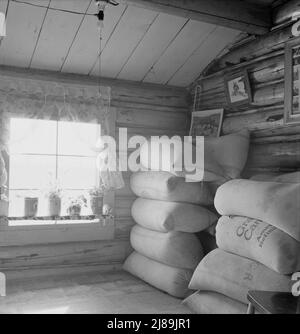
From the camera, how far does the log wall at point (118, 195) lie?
152 inches

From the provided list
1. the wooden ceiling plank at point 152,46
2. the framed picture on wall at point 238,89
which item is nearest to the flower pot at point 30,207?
the wooden ceiling plank at point 152,46

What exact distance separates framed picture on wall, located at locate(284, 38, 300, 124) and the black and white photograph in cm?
→ 1

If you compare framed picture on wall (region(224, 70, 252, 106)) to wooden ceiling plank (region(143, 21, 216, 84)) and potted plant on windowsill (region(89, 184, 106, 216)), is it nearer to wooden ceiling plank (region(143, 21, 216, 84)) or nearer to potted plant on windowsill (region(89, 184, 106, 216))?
wooden ceiling plank (region(143, 21, 216, 84))

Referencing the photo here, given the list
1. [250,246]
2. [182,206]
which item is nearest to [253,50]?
[182,206]

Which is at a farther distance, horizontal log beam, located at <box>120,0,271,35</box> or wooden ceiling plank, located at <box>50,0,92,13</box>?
wooden ceiling plank, located at <box>50,0,92,13</box>

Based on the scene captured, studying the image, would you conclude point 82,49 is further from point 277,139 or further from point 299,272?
point 299,272

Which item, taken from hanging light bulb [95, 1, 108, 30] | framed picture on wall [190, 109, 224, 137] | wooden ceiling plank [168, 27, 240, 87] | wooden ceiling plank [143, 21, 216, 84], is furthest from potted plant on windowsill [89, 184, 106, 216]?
hanging light bulb [95, 1, 108, 30]

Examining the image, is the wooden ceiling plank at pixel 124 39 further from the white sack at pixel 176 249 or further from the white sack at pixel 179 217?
the white sack at pixel 176 249

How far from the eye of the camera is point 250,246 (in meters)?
2.63

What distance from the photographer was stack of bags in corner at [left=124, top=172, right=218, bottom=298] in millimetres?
3477

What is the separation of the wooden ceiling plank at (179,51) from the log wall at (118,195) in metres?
0.18

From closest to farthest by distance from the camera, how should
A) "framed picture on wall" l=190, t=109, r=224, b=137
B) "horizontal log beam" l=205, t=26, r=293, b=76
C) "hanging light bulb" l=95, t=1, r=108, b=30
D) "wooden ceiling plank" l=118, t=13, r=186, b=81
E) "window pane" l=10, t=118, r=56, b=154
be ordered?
"hanging light bulb" l=95, t=1, r=108, b=30 → "horizontal log beam" l=205, t=26, r=293, b=76 → "wooden ceiling plank" l=118, t=13, r=186, b=81 → "window pane" l=10, t=118, r=56, b=154 → "framed picture on wall" l=190, t=109, r=224, b=137

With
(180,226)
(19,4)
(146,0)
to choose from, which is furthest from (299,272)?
(19,4)

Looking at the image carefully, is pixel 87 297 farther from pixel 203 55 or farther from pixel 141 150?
pixel 203 55
